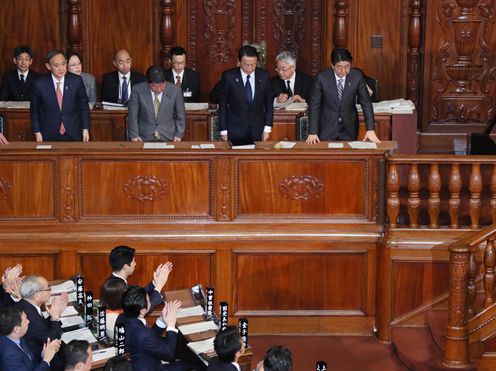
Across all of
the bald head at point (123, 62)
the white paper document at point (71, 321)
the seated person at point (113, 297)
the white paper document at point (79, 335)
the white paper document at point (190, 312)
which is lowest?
the white paper document at point (79, 335)

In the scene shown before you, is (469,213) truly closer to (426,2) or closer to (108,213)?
(108,213)

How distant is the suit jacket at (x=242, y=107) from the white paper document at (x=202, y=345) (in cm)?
297

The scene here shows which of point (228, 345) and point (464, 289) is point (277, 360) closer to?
point (228, 345)

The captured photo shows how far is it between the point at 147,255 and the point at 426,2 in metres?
4.96

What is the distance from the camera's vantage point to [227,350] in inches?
243

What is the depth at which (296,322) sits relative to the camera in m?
8.47

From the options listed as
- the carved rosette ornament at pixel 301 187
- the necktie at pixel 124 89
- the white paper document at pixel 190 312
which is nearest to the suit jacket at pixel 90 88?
the necktie at pixel 124 89

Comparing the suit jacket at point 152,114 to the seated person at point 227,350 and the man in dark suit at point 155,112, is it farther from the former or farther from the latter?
the seated person at point 227,350

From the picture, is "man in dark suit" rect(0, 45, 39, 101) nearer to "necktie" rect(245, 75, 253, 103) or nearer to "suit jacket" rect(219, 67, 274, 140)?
"suit jacket" rect(219, 67, 274, 140)

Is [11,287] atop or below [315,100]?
below

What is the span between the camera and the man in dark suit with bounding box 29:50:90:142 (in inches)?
362

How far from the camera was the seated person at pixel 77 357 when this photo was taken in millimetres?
5887

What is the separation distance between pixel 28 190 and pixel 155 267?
3.52ft

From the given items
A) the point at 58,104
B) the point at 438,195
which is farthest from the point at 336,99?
the point at 58,104
